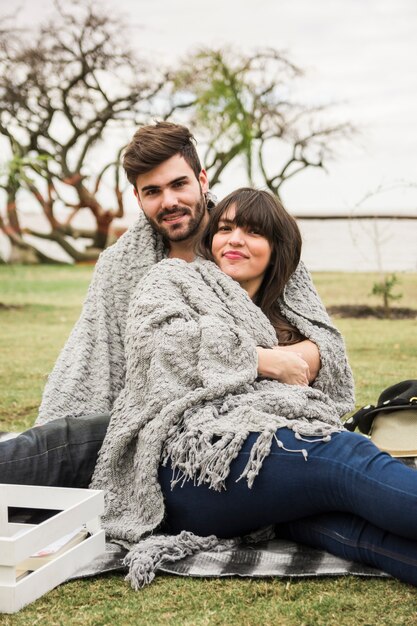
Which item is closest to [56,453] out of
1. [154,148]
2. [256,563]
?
[256,563]

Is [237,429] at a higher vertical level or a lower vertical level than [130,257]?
lower

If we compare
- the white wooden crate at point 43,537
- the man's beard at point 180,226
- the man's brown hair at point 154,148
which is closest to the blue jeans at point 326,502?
the white wooden crate at point 43,537

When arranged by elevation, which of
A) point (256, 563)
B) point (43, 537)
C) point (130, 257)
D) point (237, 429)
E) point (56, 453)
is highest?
point (130, 257)

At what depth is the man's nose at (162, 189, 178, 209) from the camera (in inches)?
113

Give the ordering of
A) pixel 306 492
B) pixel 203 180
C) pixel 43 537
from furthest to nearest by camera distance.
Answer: pixel 203 180, pixel 306 492, pixel 43 537

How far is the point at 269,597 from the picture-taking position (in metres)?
2.02

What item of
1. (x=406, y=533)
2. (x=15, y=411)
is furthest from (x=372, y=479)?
(x=15, y=411)

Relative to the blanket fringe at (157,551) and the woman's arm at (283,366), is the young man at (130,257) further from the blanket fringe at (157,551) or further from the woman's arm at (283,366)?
the blanket fringe at (157,551)

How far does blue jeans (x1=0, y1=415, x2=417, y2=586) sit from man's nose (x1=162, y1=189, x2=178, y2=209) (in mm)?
906

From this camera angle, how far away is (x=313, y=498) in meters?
2.16

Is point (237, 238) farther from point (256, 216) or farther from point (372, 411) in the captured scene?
point (372, 411)

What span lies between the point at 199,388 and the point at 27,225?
589 inches

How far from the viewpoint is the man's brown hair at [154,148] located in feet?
9.33

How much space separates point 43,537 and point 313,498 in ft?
2.26
